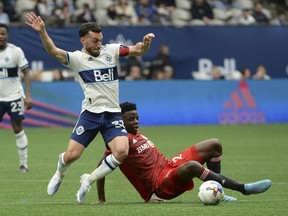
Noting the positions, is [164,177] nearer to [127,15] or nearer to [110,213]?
[110,213]

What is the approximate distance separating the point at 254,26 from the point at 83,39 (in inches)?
727

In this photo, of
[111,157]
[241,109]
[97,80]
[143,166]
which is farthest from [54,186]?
[241,109]

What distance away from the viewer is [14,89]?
16531 millimetres

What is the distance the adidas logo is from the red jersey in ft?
52.1

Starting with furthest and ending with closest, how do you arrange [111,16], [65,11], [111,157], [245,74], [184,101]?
[111,16] → [245,74] → [65,11] → [184,101] → [111,157]

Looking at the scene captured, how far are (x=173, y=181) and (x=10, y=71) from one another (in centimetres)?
605

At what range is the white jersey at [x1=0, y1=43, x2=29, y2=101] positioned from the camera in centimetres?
1648

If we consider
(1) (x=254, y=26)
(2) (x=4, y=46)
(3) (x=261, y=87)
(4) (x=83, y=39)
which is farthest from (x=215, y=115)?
(4) (x=83, y=39)

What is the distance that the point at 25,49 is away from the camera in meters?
27.8

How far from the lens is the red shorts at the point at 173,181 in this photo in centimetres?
1152

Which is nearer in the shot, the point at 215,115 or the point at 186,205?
the point at 186,205

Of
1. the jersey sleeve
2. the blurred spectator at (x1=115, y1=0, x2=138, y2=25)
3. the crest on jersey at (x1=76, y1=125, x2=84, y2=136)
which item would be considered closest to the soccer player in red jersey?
the crest on jersey at (x1=76, y1=125, x2=84, y2=136)

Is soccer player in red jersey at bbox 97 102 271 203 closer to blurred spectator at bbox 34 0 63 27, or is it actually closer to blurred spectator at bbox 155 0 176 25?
blurred spectator at bbox 34 0 63 27

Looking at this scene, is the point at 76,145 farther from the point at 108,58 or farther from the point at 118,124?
the point at 108,58
